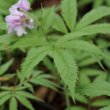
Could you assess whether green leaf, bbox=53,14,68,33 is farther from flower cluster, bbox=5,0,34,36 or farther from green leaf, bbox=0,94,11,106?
green leaf, bbox=0,94,11,106

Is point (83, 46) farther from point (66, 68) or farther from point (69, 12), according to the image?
point (69, 12)

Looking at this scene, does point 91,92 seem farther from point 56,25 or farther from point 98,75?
point 98,75

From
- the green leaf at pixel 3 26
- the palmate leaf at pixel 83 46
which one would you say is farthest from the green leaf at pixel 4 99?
the palmate leaf at pixel 83 46

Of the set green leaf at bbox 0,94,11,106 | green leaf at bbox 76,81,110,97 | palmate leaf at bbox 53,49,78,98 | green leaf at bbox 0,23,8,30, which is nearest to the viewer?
palmate leaf at bbox 53,49,78,98

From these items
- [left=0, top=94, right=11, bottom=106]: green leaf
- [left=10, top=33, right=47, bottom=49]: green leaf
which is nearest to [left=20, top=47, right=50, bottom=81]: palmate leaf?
[left=10, top=33, right=47, bottom=49]: green leaf

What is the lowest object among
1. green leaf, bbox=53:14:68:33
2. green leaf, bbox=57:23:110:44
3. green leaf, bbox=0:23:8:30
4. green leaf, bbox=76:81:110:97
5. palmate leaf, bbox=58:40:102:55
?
green leaf, bbox=76:81:110:97

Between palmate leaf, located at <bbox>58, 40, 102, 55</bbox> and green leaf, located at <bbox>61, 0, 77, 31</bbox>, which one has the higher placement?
green leaf, located at <bbox>61, 0, 77, 31</bbox>

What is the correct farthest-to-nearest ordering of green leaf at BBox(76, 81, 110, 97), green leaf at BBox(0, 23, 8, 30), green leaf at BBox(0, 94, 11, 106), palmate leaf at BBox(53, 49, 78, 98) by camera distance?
1. green leaf at BBox(0, 94, 11, 106)
2. green leaf at BBox(0, 23, 8, 30)
3. green leaf at BBox(76, 81, 110, 97)
4. palmate leaf at BBox(53, 49, 78, 98)

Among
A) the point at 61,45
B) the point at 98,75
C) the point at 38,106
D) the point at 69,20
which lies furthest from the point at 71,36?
the point at 38,106

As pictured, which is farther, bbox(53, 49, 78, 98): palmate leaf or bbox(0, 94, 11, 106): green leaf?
bbox(0, 94, 11, 106): green leaf
